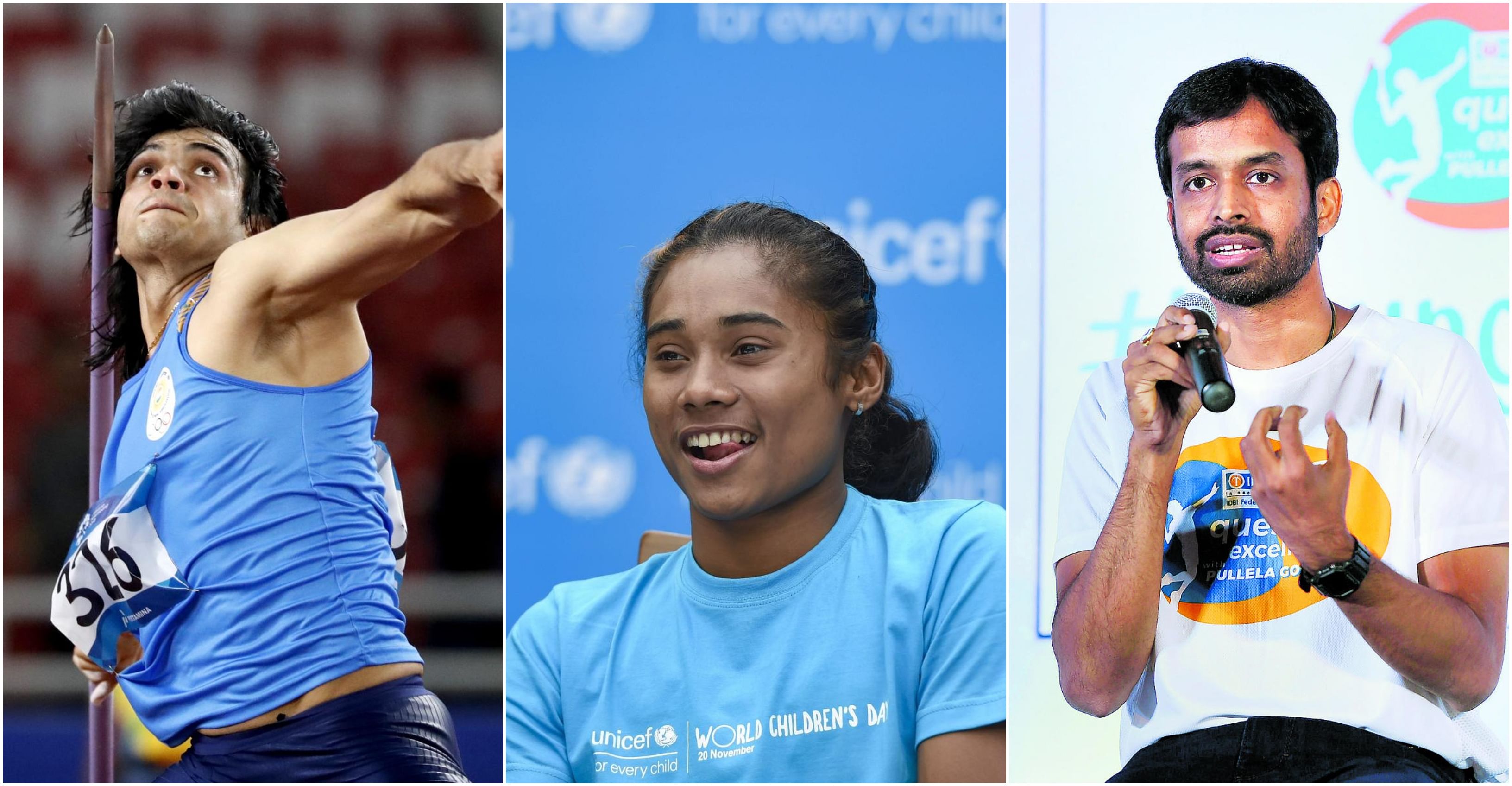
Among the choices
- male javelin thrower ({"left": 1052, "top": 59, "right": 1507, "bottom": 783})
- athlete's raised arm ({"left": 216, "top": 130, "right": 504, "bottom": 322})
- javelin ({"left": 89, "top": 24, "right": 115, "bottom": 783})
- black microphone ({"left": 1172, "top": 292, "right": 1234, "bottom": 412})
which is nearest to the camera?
athlete's raised arm ({"left": 216, "top": 130, "right": 504, "bottom": 322})

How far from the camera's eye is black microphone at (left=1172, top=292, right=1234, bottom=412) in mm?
3039

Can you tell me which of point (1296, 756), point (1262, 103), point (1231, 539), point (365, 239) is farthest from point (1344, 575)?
point (365, 239)

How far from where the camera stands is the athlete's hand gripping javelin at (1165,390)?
10.4 feet

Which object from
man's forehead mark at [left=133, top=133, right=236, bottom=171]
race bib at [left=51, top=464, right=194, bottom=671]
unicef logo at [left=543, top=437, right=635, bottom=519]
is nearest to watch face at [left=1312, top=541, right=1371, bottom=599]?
unicef logo at [left=543, top=437, right=635, bottom=519]

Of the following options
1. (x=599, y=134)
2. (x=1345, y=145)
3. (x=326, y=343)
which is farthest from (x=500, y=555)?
(x=1345, y=145)

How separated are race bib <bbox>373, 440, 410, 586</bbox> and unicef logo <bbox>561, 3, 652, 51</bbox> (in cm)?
101

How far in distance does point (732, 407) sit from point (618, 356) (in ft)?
1.00

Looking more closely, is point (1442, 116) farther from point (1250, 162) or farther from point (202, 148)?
point (202, 148)

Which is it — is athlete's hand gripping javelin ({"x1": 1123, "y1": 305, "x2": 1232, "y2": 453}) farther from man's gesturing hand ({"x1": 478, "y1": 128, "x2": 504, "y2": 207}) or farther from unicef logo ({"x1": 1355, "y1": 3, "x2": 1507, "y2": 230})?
man's gesturing hand ({"x1": 478, "y1": 128, "x2": 504, "y2": 207})

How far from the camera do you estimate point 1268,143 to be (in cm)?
321

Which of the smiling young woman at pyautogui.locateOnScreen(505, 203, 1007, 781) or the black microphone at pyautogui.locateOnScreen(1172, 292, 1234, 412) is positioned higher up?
the black microphone at pyautogui.locateOnScreen(1172, 292, 1234, 412)

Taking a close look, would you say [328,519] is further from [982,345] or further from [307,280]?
[982,345]

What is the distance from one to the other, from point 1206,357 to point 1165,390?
13 cm

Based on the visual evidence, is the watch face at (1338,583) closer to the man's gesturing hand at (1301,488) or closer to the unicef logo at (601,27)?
the man's gesturing hand at (1301,488)
